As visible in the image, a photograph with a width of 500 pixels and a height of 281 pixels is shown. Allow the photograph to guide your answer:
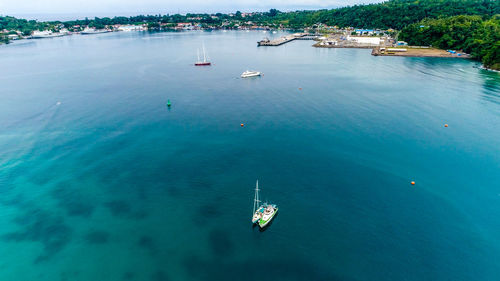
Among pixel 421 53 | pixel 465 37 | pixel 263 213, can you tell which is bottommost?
pixel 263 213

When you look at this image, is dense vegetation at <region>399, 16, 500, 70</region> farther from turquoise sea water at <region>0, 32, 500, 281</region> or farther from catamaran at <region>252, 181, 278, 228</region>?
catamaran at <region>252, 181, 278, 228</region>

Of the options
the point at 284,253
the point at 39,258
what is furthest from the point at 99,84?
the point at 284,253

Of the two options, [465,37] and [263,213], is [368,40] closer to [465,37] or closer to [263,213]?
[465,37]

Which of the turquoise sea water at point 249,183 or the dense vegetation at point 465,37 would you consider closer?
the turquoise sea water at point 249,183

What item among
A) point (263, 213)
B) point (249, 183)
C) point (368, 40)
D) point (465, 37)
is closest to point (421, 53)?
point (465, 37)

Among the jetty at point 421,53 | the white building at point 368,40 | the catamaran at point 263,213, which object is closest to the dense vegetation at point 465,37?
the jetty at point 421,53

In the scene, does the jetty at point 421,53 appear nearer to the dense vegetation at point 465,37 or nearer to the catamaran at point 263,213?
the dense vegetation at point 465,37

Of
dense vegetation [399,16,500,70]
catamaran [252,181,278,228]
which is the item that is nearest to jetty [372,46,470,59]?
dense vegetation [399,16,500,70]
